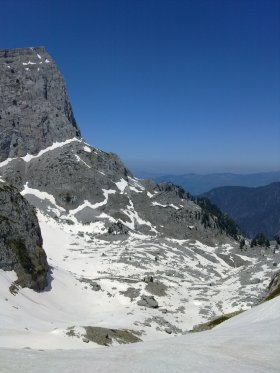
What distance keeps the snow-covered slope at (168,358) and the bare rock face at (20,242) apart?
142ft

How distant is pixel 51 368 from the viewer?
1402 centimetres

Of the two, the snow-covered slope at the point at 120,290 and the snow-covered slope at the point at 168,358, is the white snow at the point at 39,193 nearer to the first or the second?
the snow-covered slope at the point at 120,290

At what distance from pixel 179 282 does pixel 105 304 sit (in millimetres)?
36192

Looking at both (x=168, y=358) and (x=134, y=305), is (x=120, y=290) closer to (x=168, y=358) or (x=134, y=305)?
(x=134, y=305)

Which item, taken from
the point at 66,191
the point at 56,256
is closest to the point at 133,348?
the point at 56,256

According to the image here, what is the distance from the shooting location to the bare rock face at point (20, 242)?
5834 centimetres

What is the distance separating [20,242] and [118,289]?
25462 mm

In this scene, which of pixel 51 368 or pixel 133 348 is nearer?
pixel 51 368

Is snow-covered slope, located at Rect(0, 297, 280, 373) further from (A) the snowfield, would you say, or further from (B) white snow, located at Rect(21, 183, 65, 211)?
(B) white snow, located at Rect(21, 183, 65, 211)

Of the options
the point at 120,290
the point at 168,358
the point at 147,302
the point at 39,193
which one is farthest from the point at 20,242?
the point at 39,193

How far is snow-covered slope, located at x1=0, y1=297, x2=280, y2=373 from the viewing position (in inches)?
562

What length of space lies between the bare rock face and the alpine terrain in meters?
0.21

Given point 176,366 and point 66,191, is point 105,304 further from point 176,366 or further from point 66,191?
point 66,191

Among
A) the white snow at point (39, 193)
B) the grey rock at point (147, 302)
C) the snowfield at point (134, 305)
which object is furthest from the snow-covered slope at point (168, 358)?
the white snow at point (39, 193)
